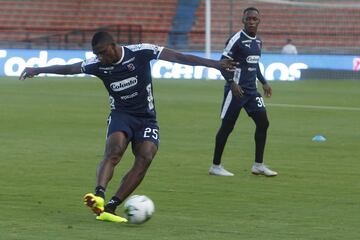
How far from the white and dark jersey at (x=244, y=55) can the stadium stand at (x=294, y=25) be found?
30.1 metres

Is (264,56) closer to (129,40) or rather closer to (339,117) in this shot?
(129,40)

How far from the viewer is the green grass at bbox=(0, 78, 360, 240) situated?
31.7 ft

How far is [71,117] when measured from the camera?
2288 cm

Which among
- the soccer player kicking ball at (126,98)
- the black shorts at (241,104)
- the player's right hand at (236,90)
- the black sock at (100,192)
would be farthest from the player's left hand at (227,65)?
the black shorts at (241,104)

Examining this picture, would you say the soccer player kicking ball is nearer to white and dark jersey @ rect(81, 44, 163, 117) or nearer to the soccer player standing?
white and dark jersey @ rect(81, 44, 163, 117)

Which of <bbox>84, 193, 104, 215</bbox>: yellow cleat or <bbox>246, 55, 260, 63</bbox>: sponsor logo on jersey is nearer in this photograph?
<bbox>84, 193, 104, 215</bbox>: yellow cleat

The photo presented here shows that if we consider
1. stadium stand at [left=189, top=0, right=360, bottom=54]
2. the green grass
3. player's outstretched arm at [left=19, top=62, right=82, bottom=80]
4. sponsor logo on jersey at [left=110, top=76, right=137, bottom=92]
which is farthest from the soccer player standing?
stadium stand at [left=189, top=0, right=360, bottom=54]

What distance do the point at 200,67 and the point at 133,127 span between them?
28358 millimetres

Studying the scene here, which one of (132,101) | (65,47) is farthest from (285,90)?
(132,101)

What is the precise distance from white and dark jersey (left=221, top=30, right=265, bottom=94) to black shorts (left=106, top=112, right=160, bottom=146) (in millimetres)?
3481

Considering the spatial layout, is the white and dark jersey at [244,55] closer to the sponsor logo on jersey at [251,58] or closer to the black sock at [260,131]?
the sponsor logo on jersey at [251,58]

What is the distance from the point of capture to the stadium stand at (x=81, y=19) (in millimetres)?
48312

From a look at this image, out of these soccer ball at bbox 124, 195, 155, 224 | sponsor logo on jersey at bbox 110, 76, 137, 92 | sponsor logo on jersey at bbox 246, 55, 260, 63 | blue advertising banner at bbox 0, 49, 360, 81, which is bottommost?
blue advertising banner at bbox 0, 49, 360, 81

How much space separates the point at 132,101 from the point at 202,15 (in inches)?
1568
